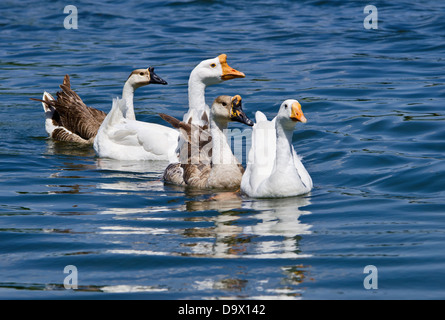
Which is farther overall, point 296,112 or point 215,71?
point 215,71

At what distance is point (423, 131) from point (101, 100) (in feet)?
23.1

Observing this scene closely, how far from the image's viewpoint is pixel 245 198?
9992 mm

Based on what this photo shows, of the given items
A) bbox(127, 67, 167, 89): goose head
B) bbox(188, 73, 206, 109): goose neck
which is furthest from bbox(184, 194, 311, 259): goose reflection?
bbox(127, 67, 167, 89): goose head

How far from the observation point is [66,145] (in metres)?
13.9

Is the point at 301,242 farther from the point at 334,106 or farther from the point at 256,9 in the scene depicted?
the point at 256,9

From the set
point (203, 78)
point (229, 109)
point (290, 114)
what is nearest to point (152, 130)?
point (203, 78)

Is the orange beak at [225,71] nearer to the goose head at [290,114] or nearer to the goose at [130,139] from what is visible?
the goose at [130,139]

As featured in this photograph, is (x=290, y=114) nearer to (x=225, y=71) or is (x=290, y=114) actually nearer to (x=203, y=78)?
(x=225, y=71)

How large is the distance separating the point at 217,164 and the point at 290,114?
195 centimetres

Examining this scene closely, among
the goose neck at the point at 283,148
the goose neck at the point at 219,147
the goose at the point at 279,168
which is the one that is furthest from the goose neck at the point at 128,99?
the goose neck at the point at 283,148

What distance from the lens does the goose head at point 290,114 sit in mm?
8935
